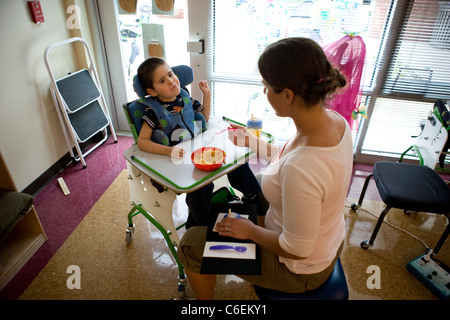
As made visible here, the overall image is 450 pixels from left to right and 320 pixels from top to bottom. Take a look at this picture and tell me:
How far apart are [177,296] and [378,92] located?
7.36ft

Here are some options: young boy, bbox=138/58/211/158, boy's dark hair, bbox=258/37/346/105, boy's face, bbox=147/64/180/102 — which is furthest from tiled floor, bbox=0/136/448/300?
boy's dark hair, bbox=258/37/346/105

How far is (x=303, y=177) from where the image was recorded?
3.01 feet

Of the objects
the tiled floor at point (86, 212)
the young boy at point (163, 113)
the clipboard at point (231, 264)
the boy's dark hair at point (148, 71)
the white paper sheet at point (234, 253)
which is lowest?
the tiled floor at point (86, 212)

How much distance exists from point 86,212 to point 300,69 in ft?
6.31

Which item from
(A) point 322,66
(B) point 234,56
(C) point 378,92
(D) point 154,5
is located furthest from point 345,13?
(A) point 322,66

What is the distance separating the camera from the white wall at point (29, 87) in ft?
6.57

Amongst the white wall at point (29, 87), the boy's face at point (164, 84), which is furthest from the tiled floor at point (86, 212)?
the boy's face at point (164, 84)

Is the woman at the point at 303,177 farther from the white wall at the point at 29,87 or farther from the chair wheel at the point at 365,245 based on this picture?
the white wall at the point at 29,87

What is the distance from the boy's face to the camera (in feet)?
5.36

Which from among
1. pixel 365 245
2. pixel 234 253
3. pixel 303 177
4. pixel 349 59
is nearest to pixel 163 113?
pixel 234 253

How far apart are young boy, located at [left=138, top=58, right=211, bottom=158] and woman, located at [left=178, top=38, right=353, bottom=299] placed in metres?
0.65

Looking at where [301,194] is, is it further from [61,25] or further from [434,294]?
[61,25]

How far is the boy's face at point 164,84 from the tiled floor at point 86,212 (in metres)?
0.96

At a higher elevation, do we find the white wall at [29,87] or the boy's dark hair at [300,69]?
the boy's dark hair at [300,69]
